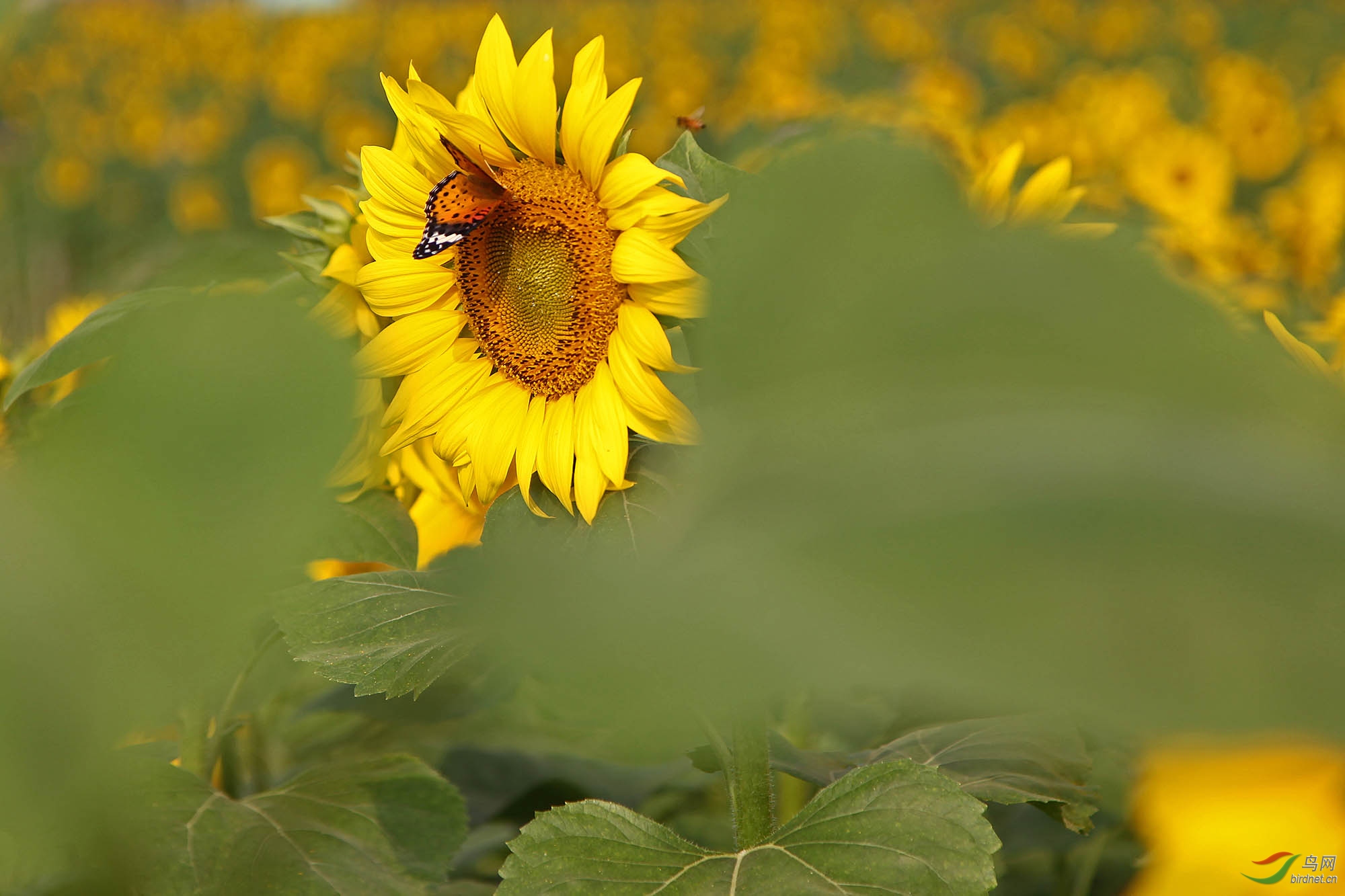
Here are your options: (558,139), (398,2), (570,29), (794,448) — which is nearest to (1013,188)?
(558,139)

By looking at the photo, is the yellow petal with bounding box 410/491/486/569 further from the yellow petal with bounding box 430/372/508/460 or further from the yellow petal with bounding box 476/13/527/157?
the yellow petal with bounding box 476/13/527/157

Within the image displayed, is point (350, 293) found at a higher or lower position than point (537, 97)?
lower

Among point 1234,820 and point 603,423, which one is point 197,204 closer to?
point 603,423

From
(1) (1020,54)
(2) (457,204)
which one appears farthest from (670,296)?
(1) (1020,54)

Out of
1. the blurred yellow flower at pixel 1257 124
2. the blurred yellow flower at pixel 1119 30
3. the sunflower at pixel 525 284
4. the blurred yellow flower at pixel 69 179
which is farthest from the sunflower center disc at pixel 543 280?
the blurred yellow flower at pixel 69 179

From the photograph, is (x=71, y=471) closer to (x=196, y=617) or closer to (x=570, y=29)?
(x=196, y=617)
